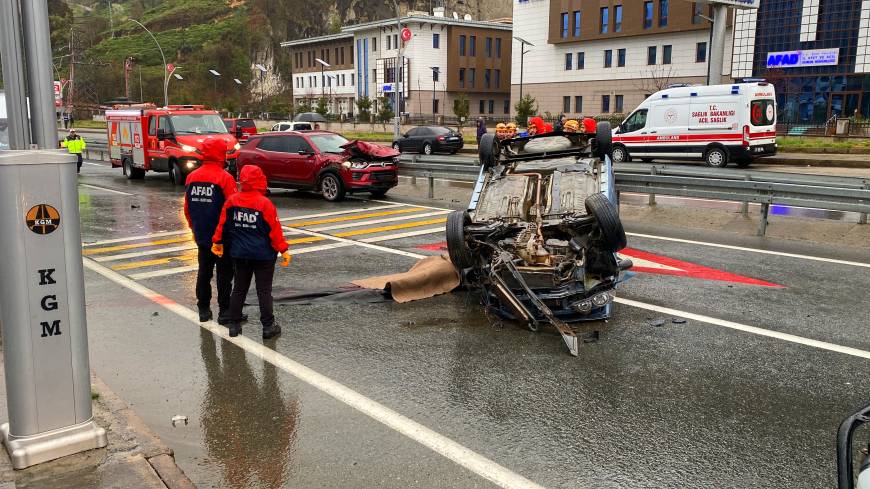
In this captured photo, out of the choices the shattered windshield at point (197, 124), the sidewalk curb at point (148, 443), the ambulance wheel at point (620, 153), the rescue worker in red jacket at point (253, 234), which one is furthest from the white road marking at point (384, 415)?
the ambulance wheel at point (620, 153)

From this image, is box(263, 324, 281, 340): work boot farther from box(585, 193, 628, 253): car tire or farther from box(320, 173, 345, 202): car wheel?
box(320, 173, 345, 202): car wheel

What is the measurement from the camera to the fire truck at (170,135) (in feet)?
71.7

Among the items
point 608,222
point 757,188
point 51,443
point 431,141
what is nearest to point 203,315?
point 51,443

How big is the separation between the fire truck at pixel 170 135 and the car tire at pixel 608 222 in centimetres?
1565

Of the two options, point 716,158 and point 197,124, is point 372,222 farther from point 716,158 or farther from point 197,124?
point 716,158

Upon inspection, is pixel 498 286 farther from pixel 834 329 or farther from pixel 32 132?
pixel 32 132

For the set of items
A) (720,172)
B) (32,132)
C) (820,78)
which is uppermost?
(820,78)

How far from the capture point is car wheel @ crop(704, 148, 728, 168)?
23.6 metres

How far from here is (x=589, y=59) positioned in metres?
61.5

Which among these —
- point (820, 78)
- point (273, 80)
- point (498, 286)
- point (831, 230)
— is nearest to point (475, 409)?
point (498, 286)

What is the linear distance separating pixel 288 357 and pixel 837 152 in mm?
28327

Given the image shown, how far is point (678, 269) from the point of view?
955 centimetres

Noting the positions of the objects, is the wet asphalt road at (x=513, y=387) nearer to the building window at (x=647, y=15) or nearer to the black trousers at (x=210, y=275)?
the black trousers at (x=210, y=275)

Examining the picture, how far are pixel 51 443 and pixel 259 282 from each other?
2918mm
